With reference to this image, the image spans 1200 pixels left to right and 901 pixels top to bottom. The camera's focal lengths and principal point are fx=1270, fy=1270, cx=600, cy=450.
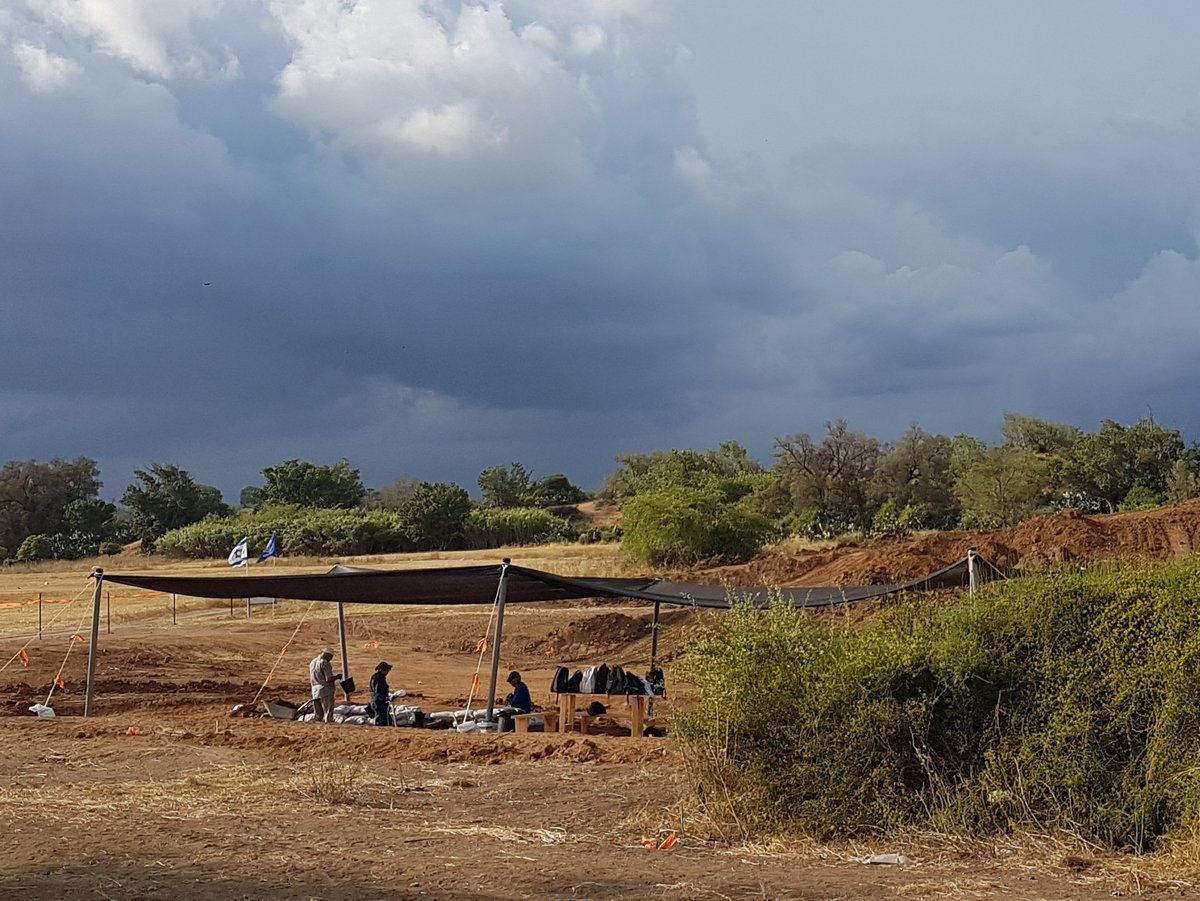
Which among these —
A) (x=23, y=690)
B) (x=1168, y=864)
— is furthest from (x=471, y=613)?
(x=1168, y=864)

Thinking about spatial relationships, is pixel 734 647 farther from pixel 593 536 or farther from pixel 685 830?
pixel 593 536

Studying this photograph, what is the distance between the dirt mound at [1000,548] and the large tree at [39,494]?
73487 millimetres

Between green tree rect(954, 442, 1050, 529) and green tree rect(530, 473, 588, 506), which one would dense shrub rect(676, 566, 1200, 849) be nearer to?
green tree rect(954, 442, 1050, 529)

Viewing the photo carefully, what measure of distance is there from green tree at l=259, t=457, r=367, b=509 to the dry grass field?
74.9 meters

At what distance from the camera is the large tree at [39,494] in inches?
A: 3826

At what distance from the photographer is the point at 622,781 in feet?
42.1

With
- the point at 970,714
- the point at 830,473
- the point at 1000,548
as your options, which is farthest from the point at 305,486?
the point at 970,714

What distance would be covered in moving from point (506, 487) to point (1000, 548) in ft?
255

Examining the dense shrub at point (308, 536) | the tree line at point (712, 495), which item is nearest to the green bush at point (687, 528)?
the tree line at point (712, 495)

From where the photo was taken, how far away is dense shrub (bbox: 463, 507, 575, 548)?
7219 cm

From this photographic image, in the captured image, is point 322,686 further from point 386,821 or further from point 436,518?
point 436,518

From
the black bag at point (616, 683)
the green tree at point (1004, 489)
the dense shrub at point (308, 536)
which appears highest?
the green tree at point (1004, 489)

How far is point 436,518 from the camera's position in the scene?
71375 millimetres

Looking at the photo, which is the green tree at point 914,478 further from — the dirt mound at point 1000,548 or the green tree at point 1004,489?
the dirt mound at point 1000,548
